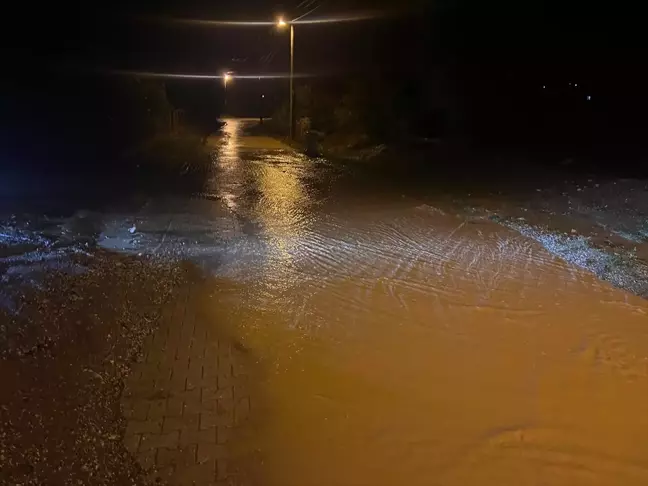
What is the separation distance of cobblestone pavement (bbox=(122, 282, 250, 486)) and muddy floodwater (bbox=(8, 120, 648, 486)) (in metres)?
0.18

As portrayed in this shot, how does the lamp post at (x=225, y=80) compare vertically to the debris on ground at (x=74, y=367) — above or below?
above

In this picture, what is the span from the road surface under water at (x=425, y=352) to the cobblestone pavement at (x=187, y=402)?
0.22m

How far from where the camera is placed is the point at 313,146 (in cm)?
2852

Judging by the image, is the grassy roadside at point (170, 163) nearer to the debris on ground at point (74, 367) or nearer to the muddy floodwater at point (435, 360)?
the muddy floodwater at point (435, 360)

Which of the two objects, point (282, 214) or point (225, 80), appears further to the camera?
point (225, 80)

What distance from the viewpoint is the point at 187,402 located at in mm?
5117

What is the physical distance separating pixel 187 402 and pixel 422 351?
2291mm

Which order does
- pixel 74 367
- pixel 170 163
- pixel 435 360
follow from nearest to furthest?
pixel 74 367 < pixel 435 360 < pixel 170 163

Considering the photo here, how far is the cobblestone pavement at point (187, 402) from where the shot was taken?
14.1 feet

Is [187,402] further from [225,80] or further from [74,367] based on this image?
[225,80]

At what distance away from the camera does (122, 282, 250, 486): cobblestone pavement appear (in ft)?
14.1

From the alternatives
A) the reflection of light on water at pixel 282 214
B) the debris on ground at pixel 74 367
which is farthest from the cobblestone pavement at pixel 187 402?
the reflection of light on water at pixel 282 214

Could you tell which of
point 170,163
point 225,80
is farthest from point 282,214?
point 225,80

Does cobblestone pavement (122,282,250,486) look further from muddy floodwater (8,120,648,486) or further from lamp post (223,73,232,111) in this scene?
lamp post (223,73,232,111)
